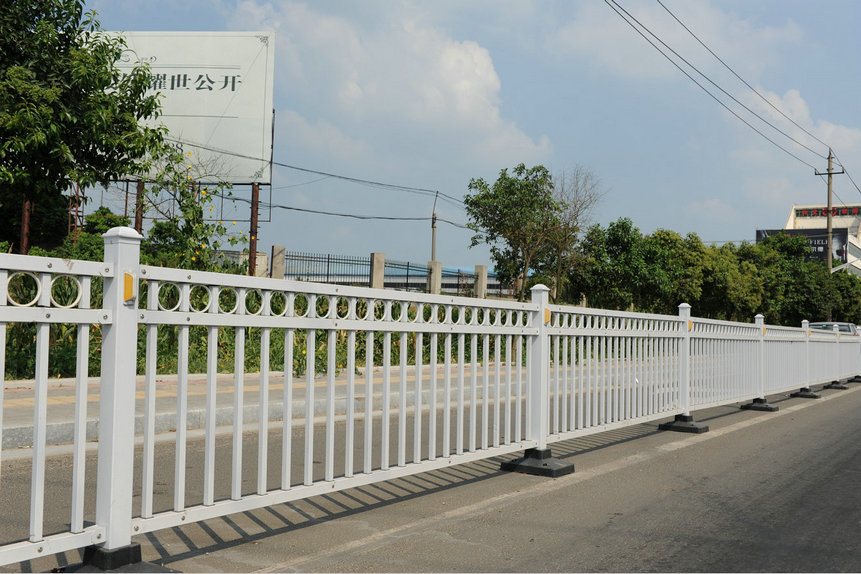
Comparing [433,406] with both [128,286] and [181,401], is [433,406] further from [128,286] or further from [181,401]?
[128,286]

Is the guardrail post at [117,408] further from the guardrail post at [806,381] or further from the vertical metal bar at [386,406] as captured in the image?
the guardrail post at [806,381]

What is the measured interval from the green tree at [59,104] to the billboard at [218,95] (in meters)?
17.2

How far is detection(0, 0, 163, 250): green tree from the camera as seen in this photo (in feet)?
35.1

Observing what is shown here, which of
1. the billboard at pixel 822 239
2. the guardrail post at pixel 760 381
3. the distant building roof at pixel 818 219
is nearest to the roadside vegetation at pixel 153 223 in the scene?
the guardrail post at pixel 760 381

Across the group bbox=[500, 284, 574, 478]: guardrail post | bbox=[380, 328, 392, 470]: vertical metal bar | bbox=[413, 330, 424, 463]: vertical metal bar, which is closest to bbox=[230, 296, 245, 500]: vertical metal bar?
bbox=[380, 328, 392, 470]: vertical metal bar

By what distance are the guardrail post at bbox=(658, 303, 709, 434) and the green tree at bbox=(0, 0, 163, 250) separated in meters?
8.56

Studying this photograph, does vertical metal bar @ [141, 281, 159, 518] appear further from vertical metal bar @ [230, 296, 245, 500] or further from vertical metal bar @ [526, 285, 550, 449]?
vertical metal bar @ [526, 285, 550, 449]

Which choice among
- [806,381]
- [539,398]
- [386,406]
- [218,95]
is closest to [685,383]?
[539,398]

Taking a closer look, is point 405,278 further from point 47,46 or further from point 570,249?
point 47,46

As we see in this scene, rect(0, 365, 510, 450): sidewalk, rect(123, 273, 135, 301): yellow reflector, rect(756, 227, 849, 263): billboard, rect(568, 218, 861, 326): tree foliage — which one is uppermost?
rect(756, 227, 849, 263): billboard

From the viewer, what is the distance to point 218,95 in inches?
1173

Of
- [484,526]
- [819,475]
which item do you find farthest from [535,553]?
[819,475]

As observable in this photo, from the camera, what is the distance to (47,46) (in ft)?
37.1

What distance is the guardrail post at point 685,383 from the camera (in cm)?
888
